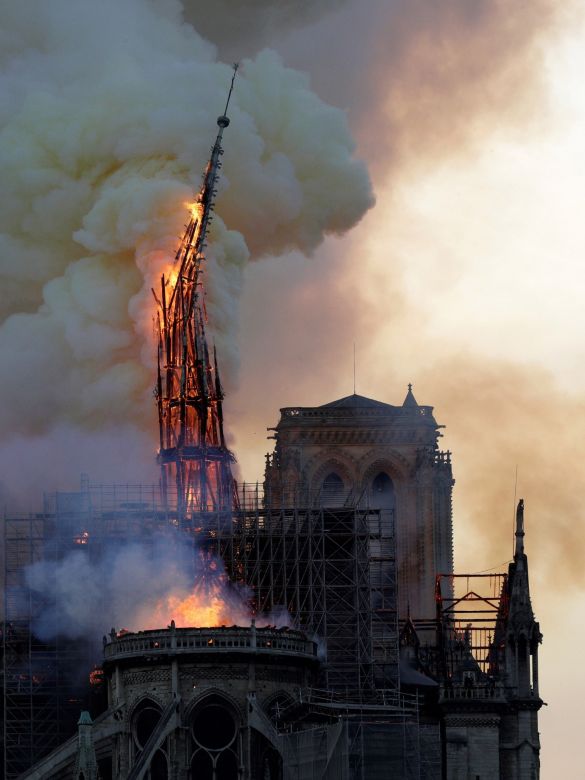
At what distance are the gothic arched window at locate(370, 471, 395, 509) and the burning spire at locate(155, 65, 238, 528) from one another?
2684 centimetres

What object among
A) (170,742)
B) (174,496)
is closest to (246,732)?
(170,742)

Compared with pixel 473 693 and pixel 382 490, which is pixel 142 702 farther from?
pixel 382 490

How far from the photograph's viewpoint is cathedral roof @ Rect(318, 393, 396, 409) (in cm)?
18362

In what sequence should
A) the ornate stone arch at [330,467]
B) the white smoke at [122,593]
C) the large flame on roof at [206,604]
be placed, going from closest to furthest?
1. the large flame on roof at [206,604]
2. the white smoke at [122,593]
3. the ornate stone arch at [330,467]

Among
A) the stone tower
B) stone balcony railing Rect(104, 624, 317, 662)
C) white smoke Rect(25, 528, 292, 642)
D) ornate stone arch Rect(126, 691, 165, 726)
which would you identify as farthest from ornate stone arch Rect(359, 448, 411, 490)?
ornate stone arch Rect(126, 691, 165, 726)

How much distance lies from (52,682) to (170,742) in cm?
1523

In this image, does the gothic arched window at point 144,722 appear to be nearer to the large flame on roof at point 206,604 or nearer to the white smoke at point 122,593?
the large flame on roof at point 206,604

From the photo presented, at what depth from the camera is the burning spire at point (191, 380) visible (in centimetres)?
15380

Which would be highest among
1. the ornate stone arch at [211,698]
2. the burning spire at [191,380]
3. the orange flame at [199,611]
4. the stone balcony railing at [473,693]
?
the burning spire at [191,380]

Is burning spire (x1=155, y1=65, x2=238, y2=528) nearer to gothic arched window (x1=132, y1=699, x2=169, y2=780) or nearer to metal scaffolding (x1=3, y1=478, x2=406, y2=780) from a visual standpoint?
metal scaffolding (x1=3, y1=478, x2=406, y2=780)

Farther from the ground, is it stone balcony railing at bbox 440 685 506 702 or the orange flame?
the orange flame

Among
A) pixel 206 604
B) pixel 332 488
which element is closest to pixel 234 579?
pixel 206 604

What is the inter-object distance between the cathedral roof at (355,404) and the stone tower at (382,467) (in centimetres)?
7

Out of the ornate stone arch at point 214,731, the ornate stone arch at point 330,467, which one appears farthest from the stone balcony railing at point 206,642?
the ornate stone arch at point 330,467
